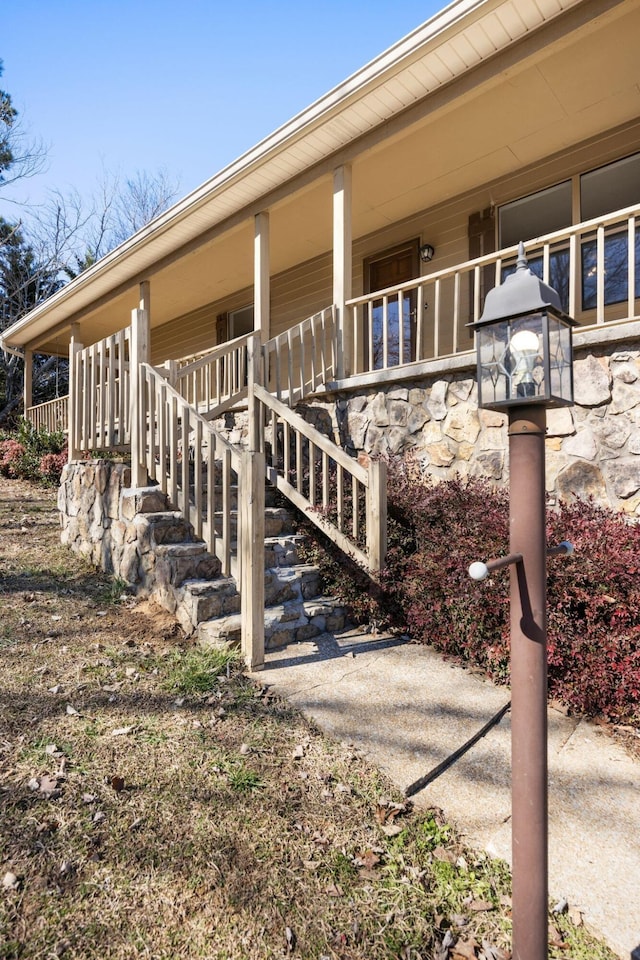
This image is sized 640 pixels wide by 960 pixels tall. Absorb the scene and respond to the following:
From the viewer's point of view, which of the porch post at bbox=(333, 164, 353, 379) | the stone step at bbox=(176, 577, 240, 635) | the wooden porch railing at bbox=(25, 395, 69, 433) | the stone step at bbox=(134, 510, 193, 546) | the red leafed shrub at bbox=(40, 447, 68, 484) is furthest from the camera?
the wooden porch railing at bbox=(25, 395, 69, 433)

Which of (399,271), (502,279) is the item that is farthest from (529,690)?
(399,271)

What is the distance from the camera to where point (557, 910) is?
65.9 inches

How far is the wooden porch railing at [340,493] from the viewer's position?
411cm

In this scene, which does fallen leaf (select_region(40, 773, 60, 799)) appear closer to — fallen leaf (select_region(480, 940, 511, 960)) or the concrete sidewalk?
the concrete sidewalk

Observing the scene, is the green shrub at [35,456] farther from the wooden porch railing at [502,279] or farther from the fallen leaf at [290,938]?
the fallen leaf at [290,938]

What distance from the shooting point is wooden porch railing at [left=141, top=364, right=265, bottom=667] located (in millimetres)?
3295

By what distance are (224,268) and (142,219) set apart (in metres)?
15.3

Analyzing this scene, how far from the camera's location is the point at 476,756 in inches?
97.4

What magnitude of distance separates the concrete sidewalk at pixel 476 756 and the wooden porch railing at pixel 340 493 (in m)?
0.83

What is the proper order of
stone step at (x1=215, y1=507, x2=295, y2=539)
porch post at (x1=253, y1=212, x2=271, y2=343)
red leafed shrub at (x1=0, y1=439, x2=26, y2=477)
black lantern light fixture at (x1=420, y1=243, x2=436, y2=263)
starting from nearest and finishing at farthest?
stone step at (x1=215, y1=507, x2=295, y2=539), porch post at (x1=253, y1=212, x2=271, y2=343), black lantern light fixture at (x1=420, y1=243, x2=436, y2=263), red leafed shrub at (x1=0, y1=439, x2=26, y2=477)

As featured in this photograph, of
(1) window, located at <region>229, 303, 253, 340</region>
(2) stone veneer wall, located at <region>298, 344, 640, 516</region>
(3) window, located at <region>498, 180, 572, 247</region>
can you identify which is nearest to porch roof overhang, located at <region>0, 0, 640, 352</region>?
(3) window, located at <region>498, 180, 572, 247</region>

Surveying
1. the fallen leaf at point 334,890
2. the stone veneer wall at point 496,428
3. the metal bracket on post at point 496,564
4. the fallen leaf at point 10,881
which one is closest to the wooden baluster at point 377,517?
the stone veneer wall at point 496,428

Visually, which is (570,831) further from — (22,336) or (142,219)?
(142,219)

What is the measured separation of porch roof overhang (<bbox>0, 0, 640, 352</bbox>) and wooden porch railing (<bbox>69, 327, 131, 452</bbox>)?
8.81 ft
